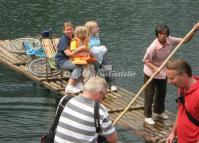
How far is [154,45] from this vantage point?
10516mm

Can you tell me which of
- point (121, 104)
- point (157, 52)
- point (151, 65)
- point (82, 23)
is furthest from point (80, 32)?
point (82, 23)

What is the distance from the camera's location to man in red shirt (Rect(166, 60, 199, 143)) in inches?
235

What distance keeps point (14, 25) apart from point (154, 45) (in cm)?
1290

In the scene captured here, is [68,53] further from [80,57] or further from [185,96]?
[185,96]

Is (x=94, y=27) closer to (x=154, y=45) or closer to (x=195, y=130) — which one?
(x=154, y=45)

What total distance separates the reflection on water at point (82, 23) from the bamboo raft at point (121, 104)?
177 mm

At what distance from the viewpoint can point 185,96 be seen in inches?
241

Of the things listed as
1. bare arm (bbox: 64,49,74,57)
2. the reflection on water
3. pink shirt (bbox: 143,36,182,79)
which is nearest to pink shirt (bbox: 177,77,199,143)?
pink shirt (bbox: 143,36,182,79)

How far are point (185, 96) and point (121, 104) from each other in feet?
21.2

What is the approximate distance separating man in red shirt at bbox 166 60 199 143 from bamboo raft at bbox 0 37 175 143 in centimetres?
396

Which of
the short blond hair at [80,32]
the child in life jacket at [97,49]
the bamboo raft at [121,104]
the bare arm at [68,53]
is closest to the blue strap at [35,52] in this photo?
the bamboo raft at [121,104]

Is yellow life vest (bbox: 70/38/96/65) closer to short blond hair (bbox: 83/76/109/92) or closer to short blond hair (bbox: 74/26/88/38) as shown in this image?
short blond hair (bbox: 74/26/88/38)

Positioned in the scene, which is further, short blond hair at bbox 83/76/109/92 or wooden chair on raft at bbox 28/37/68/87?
wooden chair on raft at bbox 28/37/68/87

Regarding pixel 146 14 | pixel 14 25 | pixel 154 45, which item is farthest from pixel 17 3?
pixel 154 45
